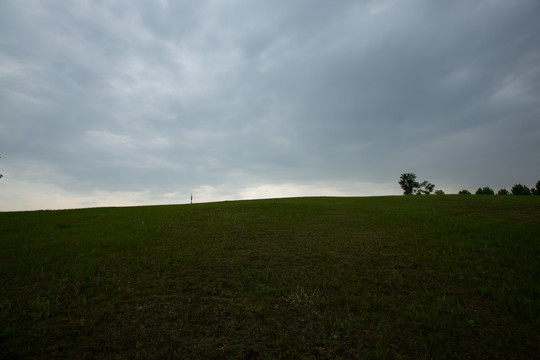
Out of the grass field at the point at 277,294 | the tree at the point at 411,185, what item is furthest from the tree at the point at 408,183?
the grass field at the point at 277,294

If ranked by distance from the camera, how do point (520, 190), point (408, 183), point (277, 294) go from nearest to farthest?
1. point (277, 294)
2. point (520, 190)
3. point (408, 183)

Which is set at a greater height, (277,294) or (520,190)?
(520,190)

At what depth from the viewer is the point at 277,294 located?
9.28 meters

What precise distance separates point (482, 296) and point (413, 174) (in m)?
110

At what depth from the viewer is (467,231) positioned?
55.3 ft

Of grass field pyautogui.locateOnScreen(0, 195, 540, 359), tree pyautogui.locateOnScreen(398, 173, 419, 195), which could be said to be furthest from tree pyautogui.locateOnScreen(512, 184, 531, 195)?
grass field pyautogui.locateOnScreen(0, 195, 540, 359)

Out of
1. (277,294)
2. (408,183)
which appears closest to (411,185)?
(408,183)

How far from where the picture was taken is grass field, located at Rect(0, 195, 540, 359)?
21.4ft

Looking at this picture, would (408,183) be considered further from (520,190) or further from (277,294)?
(277,294)

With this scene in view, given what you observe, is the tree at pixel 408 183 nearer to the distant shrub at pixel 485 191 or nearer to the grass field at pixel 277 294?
the distant shrub at pixel 485 191

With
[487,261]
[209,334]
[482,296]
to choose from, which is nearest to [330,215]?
[487,261]

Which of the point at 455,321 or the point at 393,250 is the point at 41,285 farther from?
the point at 393,250

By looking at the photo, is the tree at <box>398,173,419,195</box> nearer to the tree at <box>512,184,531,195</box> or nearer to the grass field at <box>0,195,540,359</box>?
the tree at <box>512,184,531,195</box>

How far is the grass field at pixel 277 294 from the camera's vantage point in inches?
257
